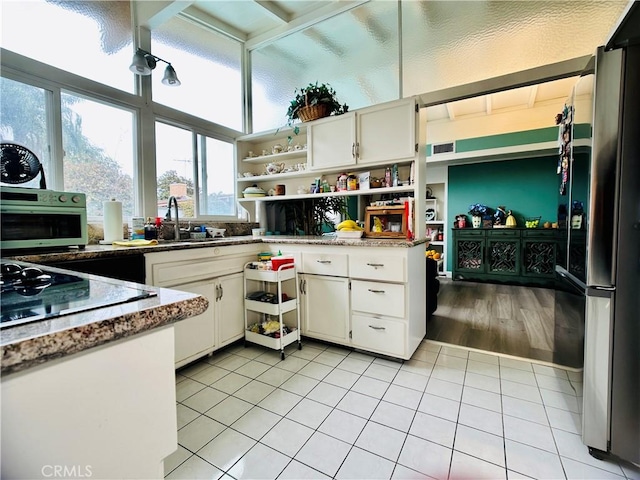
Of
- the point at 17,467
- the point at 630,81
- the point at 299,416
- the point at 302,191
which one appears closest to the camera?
the point at 17,467

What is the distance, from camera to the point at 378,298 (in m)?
2.22

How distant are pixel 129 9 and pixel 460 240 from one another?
17.9 feet

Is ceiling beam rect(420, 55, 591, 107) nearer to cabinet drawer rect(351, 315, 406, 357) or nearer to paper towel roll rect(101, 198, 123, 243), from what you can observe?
cabinet drawer rect(351, 315, 406, 357)

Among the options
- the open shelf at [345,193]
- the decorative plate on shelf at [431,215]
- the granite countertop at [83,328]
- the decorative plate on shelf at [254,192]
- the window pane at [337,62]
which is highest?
the window pane at [337,62]

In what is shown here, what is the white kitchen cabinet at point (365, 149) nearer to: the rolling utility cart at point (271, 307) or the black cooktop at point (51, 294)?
the rolling utility cart at point (271, 307)

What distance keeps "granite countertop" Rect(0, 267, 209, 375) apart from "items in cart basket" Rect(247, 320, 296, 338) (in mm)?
1877

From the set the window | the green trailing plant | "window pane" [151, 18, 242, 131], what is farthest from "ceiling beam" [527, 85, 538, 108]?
the window

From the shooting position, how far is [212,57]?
3133 mm

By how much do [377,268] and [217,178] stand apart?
2.07 meters

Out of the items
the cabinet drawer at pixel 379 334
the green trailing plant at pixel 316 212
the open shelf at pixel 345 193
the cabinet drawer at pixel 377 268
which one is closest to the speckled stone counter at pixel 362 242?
the cabinet drawer at pixel 377 268

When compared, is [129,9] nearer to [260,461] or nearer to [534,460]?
[260,461]

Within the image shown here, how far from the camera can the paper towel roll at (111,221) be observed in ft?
6.82

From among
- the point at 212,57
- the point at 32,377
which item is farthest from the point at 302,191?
the point at 32,377

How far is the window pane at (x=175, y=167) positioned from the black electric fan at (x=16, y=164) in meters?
0.98
